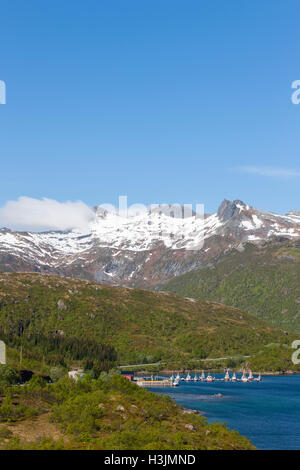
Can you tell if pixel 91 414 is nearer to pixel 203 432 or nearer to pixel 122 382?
pixel 203 432

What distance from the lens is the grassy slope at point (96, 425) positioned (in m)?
92.1

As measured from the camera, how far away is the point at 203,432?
118 metres

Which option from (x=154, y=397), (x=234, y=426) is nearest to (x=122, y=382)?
(x=154, y=397)

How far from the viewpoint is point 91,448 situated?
263ft

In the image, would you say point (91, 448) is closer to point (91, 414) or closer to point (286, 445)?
point (91, 414)

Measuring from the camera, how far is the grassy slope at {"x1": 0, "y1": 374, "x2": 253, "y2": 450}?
92062 millimetres

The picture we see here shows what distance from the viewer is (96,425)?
109250mm
